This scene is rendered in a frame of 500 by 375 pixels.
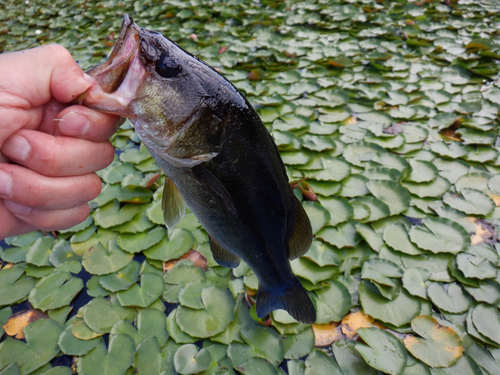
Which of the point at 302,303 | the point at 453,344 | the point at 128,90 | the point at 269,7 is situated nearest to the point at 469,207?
the point at 453,344

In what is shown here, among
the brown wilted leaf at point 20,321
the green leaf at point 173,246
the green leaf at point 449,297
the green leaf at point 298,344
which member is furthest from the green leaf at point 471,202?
the brown wilted leaf at point 20,321

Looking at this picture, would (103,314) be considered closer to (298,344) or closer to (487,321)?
(298,344)

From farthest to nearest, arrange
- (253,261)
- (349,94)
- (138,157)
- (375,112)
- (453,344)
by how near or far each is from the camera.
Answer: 1. (349,94)
2. (375,112)
3. (138,157)
4. (453,344)
5. (253,261)

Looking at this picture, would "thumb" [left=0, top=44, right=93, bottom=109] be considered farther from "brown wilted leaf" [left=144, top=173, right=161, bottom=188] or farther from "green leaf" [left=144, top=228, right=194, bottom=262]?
"brown wilted leaf" [left=144, top=173, right=161, bottom=188]

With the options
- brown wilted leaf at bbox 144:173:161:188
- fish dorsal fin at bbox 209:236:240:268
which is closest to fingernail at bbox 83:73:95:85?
fish dorsal fin at bbox 209:236:240:268

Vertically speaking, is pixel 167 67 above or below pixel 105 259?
above

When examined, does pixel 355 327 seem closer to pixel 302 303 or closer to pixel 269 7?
pixel 302 303

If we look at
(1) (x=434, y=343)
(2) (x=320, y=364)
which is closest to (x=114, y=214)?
(2) (x=320, y=364)
